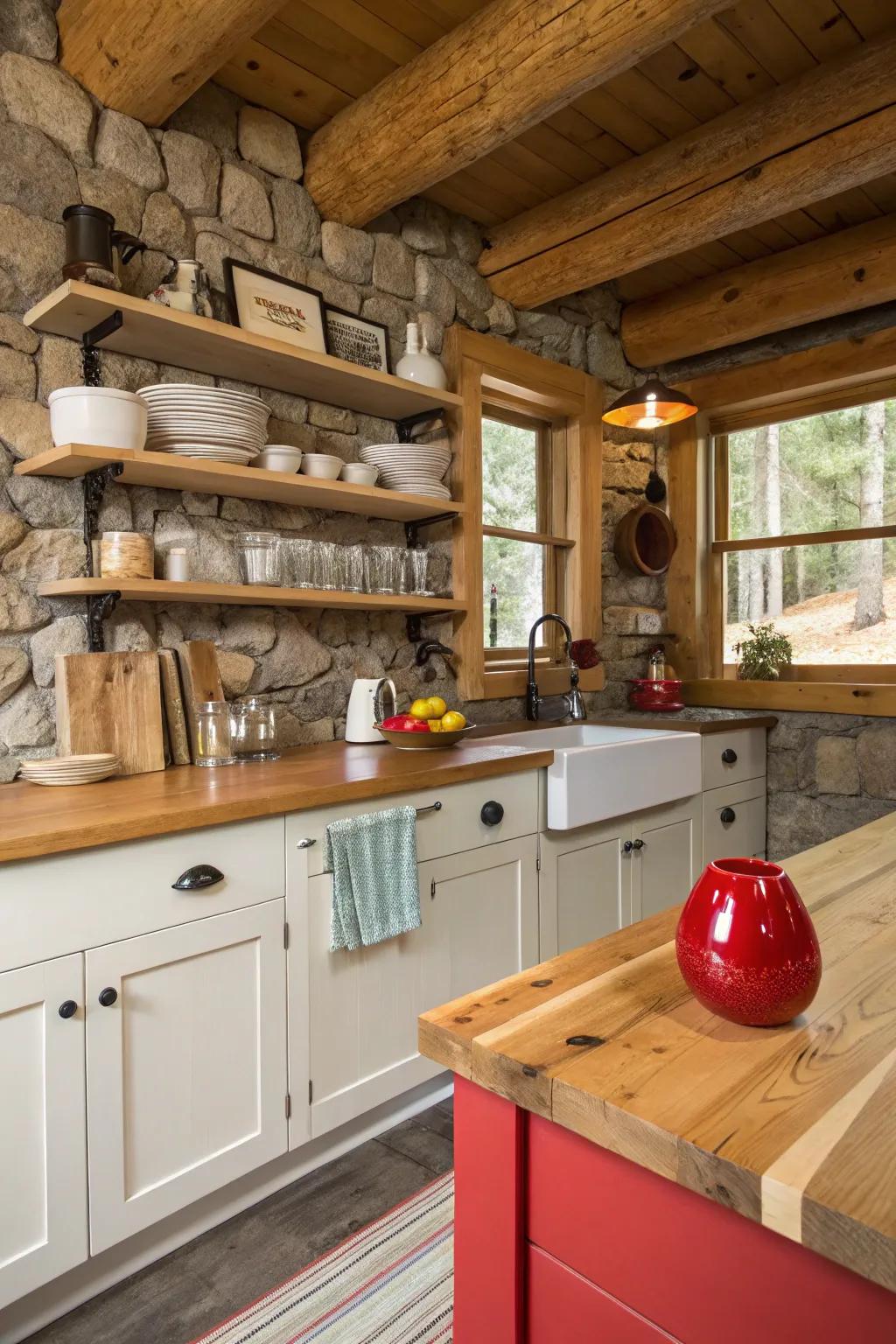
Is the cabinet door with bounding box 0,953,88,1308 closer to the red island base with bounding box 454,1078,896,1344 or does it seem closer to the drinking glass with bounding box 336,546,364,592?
the red island base with bounding box 454,1078,896,1344

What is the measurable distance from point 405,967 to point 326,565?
1.12 meters

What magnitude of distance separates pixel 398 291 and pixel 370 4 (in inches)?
33.1

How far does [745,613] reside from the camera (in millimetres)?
3803

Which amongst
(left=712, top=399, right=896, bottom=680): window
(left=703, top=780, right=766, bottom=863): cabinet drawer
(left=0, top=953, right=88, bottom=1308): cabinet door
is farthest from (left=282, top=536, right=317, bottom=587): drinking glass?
(left=712, top=399, right=896, bottom=680): window

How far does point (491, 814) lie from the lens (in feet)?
7.13

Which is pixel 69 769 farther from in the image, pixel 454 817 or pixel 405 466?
pixel 405 466

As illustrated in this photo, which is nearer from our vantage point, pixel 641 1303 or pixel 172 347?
pixel 641 1303

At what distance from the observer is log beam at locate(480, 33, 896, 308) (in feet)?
7.54

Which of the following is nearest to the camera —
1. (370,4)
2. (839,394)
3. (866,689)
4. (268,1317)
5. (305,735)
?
(268,1317)

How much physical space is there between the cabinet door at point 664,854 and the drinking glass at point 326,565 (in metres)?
1.23

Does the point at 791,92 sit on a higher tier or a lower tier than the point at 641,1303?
higher

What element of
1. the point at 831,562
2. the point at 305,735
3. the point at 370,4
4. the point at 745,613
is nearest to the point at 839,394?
the point at 831,562

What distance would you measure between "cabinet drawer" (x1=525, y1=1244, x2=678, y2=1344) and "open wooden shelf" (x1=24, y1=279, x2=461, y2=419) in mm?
1940

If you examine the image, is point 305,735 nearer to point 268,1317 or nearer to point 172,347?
point 172,347
